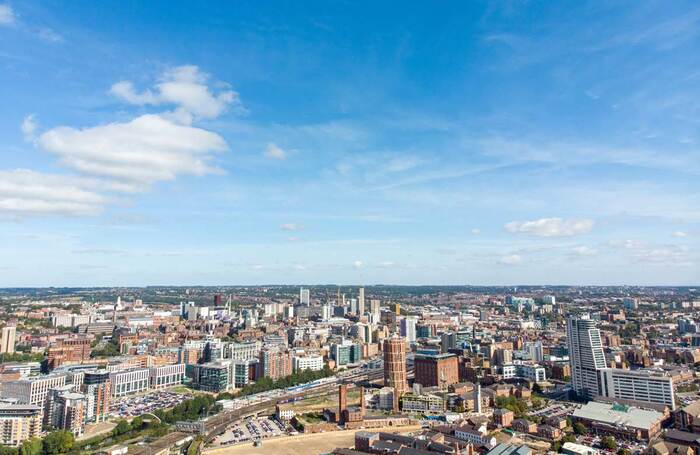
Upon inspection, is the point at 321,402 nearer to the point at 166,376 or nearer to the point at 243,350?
the point at 166,376

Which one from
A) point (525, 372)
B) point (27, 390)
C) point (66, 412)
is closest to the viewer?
point (66, 412)

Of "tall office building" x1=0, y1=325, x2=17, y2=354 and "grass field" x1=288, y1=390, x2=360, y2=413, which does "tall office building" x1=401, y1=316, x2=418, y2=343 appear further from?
"tall office building" x1=0, y1=325, x2=17, y2=354

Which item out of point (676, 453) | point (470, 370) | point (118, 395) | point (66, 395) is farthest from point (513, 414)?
point (118, 395)

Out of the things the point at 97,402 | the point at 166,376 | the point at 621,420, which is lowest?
the point at 166,376

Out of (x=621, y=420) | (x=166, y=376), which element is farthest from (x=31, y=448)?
(x=621, y=420)

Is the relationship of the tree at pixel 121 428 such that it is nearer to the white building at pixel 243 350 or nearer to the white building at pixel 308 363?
the white building at pixel 308 363

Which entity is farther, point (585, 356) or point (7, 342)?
point (7, 342)

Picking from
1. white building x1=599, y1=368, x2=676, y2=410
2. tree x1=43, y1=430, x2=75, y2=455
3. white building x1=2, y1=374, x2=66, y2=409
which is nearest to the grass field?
tree x1=43, y1=430, x2=75, y2=455

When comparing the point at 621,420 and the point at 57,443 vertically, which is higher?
the point at 621,420
